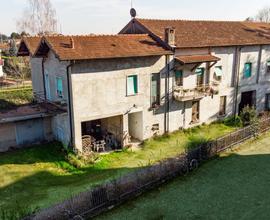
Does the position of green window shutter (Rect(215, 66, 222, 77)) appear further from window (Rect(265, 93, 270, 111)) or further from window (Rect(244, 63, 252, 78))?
window (Rect(265, 93, 270, 111))

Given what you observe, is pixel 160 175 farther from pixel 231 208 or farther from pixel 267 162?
pixel 267 162

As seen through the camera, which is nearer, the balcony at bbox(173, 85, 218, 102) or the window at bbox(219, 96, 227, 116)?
the balcony at bbox(173, 85, 218, 102)

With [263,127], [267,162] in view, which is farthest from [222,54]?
[267,162]

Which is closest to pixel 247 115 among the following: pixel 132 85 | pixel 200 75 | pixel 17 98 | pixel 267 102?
pixel 200 75

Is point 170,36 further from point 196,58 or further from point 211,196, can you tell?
point 211,196

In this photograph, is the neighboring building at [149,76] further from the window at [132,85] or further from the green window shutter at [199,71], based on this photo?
the green window shutter at [199,71]

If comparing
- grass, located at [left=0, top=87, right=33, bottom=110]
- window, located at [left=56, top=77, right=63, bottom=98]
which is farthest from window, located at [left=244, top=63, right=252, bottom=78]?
grass, located at [left=0, top=87, right=33, bottom=110]
